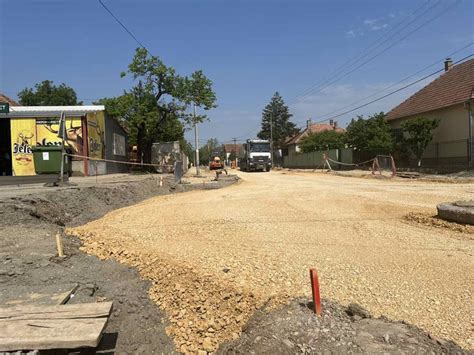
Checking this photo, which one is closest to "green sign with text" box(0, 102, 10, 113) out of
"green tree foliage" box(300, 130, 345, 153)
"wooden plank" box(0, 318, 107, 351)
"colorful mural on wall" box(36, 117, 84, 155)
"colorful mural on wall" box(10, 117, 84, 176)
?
"colorful mural on wall" box(10, 117, 84, 176)

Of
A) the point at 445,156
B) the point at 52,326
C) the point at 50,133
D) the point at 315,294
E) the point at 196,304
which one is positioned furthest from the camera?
the point at 445,156

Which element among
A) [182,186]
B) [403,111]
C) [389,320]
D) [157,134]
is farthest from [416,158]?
[389,320]

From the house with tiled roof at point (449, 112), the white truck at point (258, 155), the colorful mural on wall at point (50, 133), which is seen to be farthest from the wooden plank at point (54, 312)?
the white truck at point (258, 155)

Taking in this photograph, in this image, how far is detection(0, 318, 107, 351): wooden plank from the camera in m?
3.95

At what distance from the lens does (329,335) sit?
4.42 metres

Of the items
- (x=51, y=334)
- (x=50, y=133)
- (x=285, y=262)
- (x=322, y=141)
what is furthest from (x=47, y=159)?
(x=322, y=141)

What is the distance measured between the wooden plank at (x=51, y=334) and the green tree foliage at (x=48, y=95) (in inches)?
2552

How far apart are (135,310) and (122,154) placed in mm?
30623

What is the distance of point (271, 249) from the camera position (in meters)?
7.78

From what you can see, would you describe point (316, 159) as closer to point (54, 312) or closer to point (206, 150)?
point (54, 312)

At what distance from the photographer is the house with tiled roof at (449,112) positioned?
27.7 metres

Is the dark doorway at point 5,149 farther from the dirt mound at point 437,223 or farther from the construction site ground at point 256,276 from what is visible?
the dirt mound at point 437,223

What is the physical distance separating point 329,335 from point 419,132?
95.2 feet

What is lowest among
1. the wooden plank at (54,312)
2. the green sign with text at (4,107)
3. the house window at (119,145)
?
the wooden plank at (54,312)
